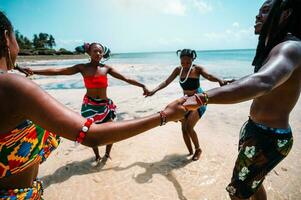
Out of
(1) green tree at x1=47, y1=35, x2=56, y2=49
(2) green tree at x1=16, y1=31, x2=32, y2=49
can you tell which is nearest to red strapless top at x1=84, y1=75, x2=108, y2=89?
(2) green tree at x1=16, y1=31, x2=32, y2=49

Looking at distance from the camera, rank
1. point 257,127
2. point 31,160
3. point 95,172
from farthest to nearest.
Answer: point 95,172 → point 257,127 → point 31,160

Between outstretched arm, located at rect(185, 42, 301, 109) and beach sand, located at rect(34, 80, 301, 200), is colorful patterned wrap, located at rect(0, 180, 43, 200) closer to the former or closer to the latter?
outstretched arm, located at rect(185, 42, 301, 109)

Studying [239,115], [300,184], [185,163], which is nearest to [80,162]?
[185,163]

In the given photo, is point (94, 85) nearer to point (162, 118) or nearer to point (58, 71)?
point (58, 71)

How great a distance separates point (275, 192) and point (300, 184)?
0.52 metres

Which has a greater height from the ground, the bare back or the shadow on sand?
the bare back

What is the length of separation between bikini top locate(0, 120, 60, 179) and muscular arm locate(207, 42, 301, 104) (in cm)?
122

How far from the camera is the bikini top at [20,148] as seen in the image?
128cm

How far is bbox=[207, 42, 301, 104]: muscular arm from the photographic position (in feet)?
4.86

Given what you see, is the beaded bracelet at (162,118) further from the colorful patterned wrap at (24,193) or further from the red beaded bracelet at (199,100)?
the colorful patterned wrap at (24,193)

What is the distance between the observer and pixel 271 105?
6.79 feet

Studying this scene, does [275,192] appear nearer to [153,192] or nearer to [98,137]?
[153,192]

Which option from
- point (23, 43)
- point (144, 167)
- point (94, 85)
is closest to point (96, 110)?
point (94, 85)

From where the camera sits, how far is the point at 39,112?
117 centimetres
